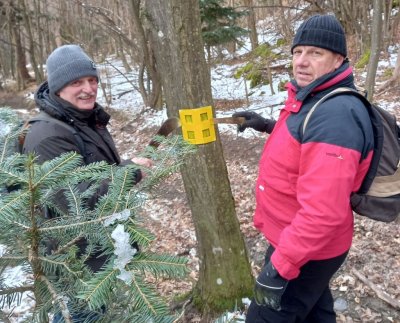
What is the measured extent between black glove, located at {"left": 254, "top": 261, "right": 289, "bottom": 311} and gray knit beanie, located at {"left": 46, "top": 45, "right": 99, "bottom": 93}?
146 cm

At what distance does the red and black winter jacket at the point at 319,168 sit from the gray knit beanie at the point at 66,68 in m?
1.15

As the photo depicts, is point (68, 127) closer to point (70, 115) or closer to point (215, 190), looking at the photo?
point (70, 115)

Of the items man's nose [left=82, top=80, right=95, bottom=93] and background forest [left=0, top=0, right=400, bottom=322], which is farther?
background forest [left=0, top=0, right=400, bottom=322]

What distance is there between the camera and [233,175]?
6383 millimetres

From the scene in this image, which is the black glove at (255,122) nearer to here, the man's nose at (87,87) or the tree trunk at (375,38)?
the man's nose at (87,87)

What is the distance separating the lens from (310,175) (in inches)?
70.6

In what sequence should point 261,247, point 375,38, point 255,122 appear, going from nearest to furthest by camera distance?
point 255,122 < point 261,247 < point 375,38

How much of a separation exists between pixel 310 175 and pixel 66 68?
4.69ft

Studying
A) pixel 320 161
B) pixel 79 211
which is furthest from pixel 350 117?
pixel 79 211

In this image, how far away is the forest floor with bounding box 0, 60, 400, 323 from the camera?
3197 millimetres

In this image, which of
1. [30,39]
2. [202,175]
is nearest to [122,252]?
[202,175]

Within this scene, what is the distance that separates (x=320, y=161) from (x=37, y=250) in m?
1.19

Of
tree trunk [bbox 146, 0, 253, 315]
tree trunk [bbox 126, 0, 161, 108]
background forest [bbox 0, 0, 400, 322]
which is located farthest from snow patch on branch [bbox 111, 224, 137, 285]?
tree trunk [bbox 126, 0, 161, 108]

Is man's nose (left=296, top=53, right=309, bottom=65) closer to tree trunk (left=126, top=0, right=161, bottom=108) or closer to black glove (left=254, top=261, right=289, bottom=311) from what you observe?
black glove (left=254, top=261, right=289, bottom=311)
